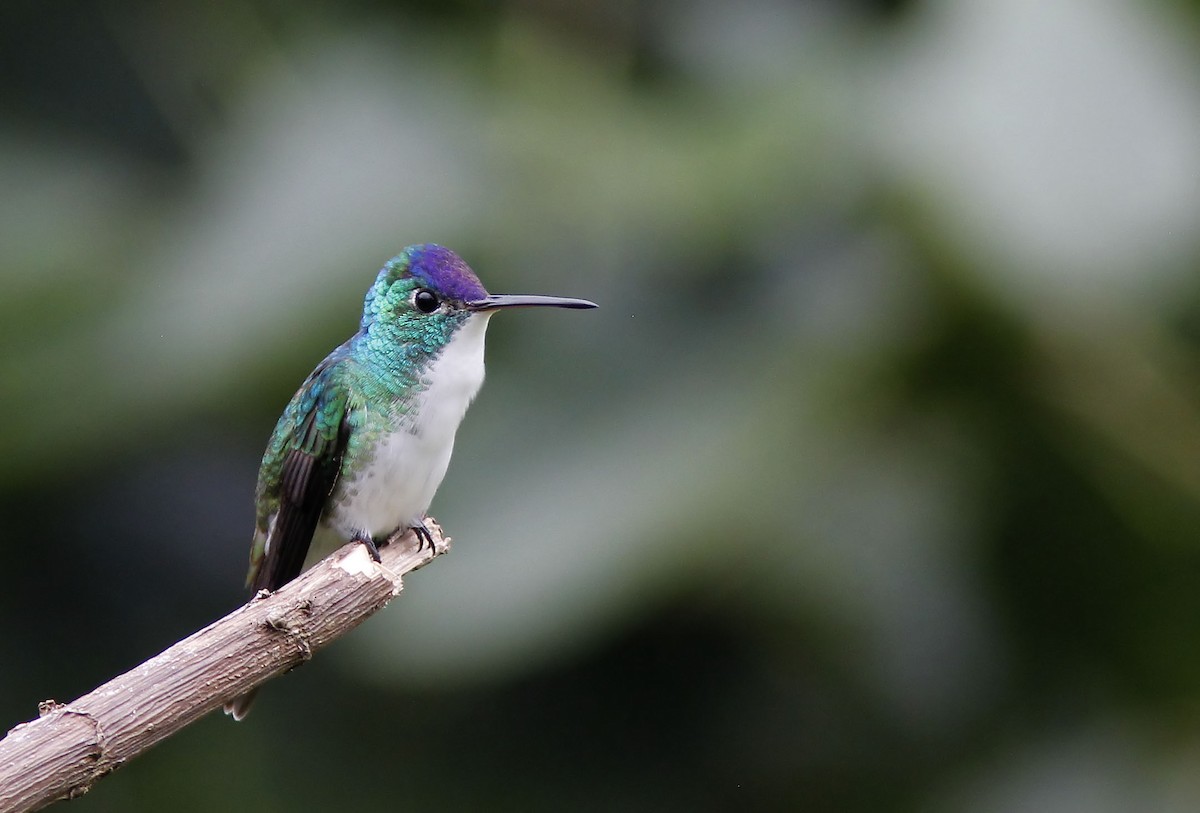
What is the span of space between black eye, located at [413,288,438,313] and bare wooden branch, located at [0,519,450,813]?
0.52 m

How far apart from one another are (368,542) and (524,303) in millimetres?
407

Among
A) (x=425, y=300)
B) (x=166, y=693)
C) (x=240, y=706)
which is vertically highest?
(x=425, y=300)

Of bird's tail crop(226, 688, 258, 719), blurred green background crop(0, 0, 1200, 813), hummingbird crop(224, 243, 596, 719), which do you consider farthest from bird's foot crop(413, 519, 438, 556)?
blurred green background crop(0, 0, 1200, 813)

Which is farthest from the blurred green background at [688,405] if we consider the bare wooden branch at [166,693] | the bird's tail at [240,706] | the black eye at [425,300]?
the bare wooden branch at [166,693]

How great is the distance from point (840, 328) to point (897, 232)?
10.5 inches

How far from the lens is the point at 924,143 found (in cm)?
331

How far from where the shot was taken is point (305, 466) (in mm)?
2232

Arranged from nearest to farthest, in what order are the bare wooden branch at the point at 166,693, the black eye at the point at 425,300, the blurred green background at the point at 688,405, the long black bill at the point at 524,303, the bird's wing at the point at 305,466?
the bare wooden branch at the point at 166,693, the long black bill at the point at 524,303, the black eye at the point at 425,300, the bird's wing at the point at 305,466, the blurred green background at the point at 688,405

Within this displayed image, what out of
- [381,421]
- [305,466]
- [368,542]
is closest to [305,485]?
[305,466]

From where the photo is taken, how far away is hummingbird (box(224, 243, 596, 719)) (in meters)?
2.08

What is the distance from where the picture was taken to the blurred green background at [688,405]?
3.18 meters

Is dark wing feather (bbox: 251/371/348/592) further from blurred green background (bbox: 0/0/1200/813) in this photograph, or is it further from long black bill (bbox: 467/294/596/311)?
blurred green background (bbox: 0/0/1200/813)

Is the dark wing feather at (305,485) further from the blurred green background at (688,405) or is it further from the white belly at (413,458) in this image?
the blurred green background at (688,405)

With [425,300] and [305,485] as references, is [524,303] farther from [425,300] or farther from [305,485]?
[305,485]
